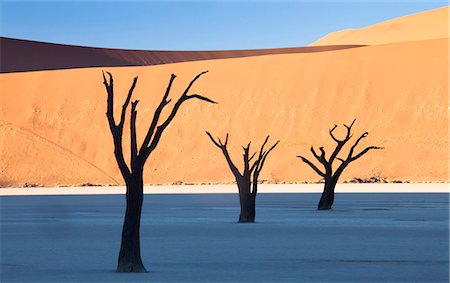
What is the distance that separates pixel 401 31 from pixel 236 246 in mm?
155447

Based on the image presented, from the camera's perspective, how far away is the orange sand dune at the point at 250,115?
80625 mm

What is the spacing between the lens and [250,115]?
9694cm

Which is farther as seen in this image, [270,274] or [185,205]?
[185,205]

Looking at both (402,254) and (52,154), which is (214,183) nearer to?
(52,154)

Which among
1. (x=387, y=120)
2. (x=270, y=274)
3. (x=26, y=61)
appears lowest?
(x=270, y=274)

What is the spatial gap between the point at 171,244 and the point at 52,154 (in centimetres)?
6334

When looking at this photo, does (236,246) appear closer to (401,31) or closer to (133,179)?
(133,179)

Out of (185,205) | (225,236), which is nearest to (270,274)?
(225,236)

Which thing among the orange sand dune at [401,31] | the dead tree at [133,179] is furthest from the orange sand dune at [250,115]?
the dead tree at [133,179]

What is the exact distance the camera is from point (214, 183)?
260 ft

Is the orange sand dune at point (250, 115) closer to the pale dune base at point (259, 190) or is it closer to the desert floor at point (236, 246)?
the pale dune base at point (259, 190)

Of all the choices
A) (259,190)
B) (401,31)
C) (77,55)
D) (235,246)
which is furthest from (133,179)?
(401,31)

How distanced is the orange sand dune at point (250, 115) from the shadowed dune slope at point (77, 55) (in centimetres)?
3363

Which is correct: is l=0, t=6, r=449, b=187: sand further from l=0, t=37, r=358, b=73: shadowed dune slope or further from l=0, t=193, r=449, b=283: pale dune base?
l=0, t=193, r=449, b=283: pale dune base
